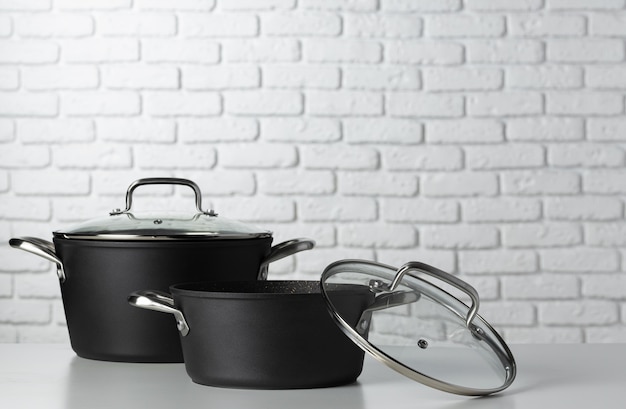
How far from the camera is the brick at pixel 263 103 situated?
2643 mm

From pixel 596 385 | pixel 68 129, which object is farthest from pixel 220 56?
pixel 596 385

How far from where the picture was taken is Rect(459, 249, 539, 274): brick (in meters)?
2.62

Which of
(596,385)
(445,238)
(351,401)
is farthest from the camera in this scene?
(445,238)

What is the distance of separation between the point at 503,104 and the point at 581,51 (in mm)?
293

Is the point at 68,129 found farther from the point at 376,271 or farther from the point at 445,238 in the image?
the point at 376,271

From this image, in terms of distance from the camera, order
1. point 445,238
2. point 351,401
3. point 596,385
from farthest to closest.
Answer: point 445,238 → point 596,385 → point 351,401

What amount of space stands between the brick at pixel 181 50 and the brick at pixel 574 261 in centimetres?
118

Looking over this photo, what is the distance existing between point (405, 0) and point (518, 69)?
407mm

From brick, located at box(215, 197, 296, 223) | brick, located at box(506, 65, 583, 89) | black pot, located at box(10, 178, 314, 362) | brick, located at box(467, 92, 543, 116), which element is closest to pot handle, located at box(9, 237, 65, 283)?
black pot, located at box(10, 178, 314, 362)

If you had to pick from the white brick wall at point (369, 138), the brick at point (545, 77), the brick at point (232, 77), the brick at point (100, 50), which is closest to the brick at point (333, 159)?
the white brick wall at point (369, 138)

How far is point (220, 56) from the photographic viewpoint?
2658mm

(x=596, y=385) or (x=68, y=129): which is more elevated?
(x=68, y=129)

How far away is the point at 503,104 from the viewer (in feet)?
8.74

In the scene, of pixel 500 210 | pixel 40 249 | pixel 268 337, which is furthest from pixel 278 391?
pixel 500 210
